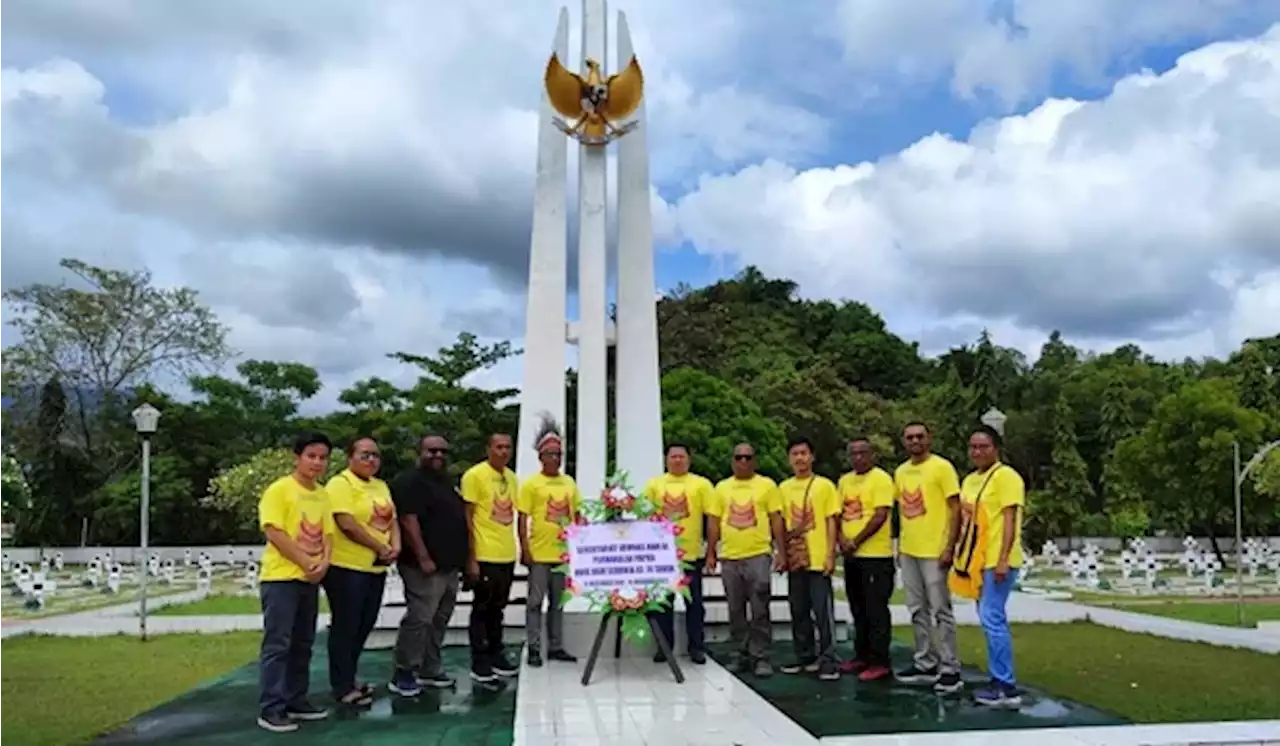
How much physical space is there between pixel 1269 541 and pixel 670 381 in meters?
17.9

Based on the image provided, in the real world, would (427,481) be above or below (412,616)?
above

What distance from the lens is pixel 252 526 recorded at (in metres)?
29.3

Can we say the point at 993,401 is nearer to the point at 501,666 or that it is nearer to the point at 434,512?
the point at 501,666

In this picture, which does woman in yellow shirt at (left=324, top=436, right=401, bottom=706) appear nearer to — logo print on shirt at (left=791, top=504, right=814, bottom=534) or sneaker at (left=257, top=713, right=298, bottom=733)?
sneaker at (left=257, top=713, right=298, bottom=733)

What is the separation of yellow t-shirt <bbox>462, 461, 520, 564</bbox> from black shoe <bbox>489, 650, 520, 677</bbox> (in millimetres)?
688

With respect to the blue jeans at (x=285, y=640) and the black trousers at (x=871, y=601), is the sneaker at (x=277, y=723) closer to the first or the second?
the blue jeans at (x=285, y=640)

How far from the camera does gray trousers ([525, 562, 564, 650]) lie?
22.4ft

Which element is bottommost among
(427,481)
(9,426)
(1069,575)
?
(1069,575)

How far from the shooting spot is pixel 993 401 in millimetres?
36500

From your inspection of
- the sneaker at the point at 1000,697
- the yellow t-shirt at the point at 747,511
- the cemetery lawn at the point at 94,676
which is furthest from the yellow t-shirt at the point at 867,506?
the cemetery lawn at the point at 94,676

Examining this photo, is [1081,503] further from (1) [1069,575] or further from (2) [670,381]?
(2) [670,381]

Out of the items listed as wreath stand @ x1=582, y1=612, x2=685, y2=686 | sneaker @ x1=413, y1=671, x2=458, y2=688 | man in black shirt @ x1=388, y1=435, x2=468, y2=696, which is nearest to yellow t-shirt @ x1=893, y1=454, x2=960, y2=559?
wreath stand @ x1=582, y1=612, x2=685, y2=686

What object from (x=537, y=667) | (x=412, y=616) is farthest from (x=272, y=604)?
(x=537, y=667)

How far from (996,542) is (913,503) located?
764 millimetres
